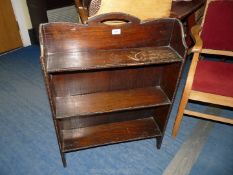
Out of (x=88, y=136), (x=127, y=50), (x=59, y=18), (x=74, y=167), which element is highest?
(x=127, y=50)

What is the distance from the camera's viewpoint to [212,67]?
1.60 m

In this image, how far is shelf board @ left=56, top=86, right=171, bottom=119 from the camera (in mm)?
1265

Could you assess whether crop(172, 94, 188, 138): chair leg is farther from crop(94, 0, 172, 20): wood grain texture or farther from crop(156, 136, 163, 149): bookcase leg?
crop(94, 0, 172, 20): wood grain texture

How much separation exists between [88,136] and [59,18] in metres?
2.08

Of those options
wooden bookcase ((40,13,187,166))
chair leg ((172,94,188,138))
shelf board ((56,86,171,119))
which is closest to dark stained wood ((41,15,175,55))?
wooden bookcase ((40,13,187,166))

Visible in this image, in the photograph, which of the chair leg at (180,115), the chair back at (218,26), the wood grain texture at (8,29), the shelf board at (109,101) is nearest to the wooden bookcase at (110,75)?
the shelf board at (109,101)

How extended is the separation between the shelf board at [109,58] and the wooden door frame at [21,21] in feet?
7.19

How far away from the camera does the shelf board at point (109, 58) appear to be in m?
1.07

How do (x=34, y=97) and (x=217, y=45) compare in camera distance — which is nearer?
(x=217, y=45)

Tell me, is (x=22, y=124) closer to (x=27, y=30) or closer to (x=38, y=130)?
(x=38, y=130)

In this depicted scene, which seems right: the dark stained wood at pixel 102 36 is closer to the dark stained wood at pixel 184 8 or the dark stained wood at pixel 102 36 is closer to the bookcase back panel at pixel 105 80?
the bookcase back panel at pixel 105 80

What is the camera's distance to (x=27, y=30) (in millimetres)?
3084

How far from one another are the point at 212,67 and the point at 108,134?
0.95 m

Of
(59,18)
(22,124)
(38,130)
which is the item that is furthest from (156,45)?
(59,18)
